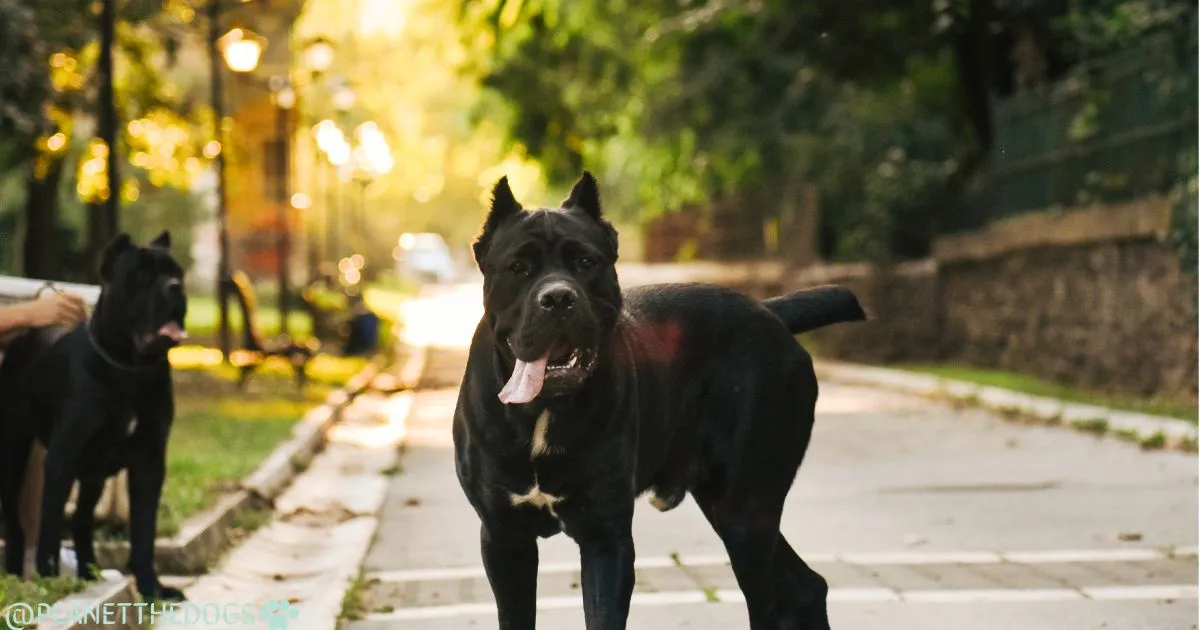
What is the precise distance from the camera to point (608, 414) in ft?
18.3

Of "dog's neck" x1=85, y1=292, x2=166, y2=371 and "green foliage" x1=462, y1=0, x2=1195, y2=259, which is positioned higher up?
"green foliage" x1=462, y1=0, x2=1195, y2=259

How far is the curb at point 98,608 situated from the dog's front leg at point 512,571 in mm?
1666

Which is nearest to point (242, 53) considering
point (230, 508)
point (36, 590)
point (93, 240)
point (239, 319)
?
point (93, 240)

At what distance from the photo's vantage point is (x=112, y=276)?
8188mm

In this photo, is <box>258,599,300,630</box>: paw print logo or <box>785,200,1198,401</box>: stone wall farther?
<box>785,200,1198,401</box>: stone wall

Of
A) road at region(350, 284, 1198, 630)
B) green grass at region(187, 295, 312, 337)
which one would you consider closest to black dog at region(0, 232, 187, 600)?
road at region(350, 284, 1198, 630)

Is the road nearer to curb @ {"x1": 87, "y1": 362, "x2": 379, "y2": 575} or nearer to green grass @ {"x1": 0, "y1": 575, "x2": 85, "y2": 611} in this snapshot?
curb @ {"x1": 87, "y1": 362, "x2": 379, "y2": 575}

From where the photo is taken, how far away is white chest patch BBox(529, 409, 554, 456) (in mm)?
5473

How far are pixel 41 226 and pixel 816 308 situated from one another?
2193 cm

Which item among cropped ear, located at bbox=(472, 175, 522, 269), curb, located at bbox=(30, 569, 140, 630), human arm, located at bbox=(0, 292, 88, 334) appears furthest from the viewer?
human arm, located at bbox=(0, 292, 88, 334)

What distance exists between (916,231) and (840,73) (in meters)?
3.10

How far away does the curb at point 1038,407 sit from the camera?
16.0 m

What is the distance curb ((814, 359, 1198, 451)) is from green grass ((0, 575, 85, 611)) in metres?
10.4

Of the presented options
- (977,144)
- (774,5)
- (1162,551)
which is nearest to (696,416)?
(1162,551)
